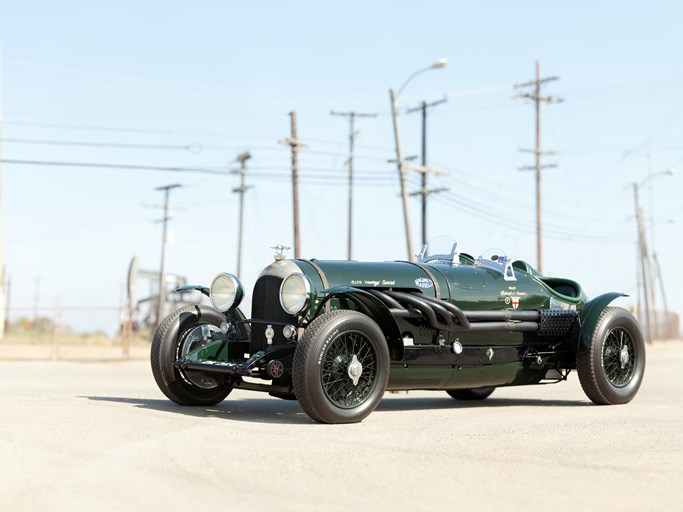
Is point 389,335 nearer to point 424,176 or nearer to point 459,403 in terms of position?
point 459,403

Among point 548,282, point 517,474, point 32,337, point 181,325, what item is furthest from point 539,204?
point 517,474

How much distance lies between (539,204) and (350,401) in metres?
36.5

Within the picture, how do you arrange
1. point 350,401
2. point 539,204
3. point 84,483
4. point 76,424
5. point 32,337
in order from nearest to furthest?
1. point 84,483
2. point 76,424
3. point 350,401
4. point 32,337
5. point 539,204

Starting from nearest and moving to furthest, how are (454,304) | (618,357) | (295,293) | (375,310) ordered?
(295,293), (375,310), (454,304), (618,357)

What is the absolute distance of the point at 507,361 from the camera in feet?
36.2

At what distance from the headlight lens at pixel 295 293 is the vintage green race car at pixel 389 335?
1 centimetres

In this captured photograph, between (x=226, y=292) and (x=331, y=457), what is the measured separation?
3933 mm

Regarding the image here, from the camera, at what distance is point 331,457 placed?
699cm

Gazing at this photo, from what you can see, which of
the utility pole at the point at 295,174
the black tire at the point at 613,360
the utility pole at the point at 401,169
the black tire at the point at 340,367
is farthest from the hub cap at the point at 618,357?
the utility pole at the point at 295,174

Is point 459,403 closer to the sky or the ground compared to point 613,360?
closer to the ground

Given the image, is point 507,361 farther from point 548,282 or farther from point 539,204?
point 539,204

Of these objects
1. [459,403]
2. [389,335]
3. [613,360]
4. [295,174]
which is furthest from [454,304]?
[295,174]

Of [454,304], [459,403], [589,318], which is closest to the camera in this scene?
[454,304]

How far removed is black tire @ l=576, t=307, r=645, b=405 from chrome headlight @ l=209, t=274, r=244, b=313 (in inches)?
154
